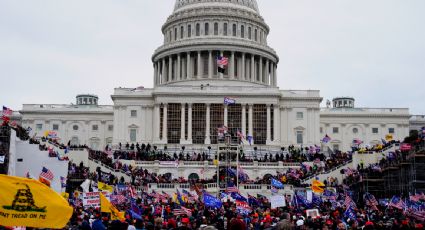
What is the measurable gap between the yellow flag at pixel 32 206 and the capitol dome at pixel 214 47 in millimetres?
101881

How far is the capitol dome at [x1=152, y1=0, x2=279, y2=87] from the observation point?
119 meters

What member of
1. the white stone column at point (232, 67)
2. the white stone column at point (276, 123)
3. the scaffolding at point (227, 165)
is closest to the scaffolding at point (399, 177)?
the scaffolding at point (227, 165)

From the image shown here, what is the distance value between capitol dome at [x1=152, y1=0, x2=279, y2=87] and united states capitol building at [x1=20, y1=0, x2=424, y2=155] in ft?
0.57

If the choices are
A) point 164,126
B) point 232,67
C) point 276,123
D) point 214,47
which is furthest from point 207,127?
point 214,47

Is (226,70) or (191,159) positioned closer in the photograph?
Result: (191,159)

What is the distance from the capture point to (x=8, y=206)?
44.5 feet

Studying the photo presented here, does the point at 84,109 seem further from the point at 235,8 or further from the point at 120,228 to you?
the point at 120,228

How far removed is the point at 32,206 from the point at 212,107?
9015 cm

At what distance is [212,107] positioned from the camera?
340ft

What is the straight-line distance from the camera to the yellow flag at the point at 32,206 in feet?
44.5

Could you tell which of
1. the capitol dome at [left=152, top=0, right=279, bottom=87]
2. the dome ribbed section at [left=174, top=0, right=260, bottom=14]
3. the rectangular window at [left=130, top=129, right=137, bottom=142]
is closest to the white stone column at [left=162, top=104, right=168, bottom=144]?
the rectangular window at [left=130, top=129, right=137, bottom=142]

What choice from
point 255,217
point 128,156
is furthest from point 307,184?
point 255,217

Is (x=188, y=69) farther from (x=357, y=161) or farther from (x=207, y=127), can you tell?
(x=357, y=161)

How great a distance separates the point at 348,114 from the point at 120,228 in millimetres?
108444
